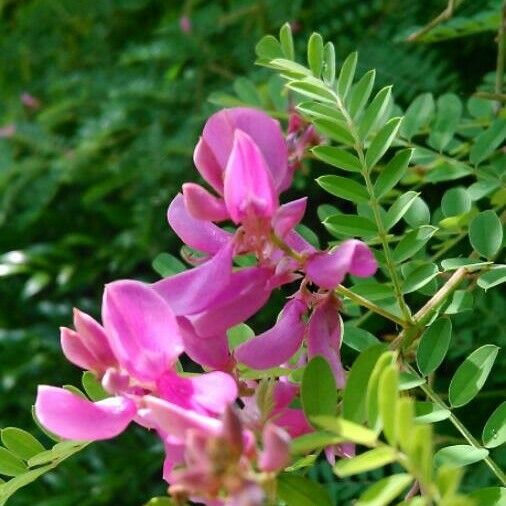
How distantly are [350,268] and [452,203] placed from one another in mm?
246

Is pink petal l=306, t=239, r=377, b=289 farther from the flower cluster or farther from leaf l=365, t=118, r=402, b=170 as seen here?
leaf l=365, t=118, r=402, b=170

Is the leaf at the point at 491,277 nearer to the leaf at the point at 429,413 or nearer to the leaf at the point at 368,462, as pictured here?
the leaf at the point at 429,413

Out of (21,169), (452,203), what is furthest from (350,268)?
(21,169)

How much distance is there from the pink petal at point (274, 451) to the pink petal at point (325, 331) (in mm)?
148

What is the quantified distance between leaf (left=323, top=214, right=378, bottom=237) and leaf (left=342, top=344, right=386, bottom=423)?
17 cm

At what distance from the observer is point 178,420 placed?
1.27 feet

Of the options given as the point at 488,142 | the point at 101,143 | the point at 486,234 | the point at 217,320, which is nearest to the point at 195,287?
the point at 217,320

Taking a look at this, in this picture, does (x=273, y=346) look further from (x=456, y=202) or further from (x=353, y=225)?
(x=456, y=202)

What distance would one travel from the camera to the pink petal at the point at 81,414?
0.44m

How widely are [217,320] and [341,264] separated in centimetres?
7

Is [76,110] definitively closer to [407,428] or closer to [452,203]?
[452,203]

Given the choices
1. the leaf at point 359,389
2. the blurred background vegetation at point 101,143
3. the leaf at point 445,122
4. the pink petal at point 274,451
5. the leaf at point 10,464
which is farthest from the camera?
the blurred background vegetation at point 101,143

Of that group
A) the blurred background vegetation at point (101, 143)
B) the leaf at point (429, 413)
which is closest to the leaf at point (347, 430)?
the leaf at point (429, 413)

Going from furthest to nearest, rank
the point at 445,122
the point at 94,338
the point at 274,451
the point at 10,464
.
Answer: the point at 445,122 → the point at 10,464 → the point at 94,338 → the point at 274,451
